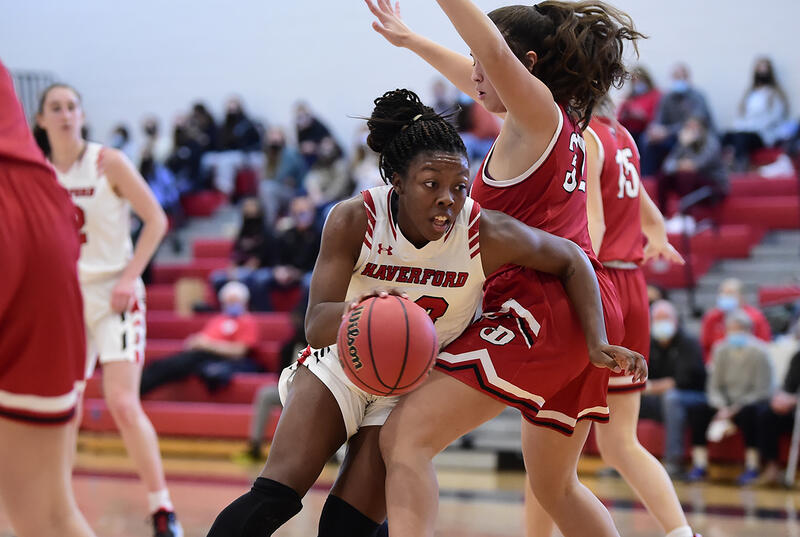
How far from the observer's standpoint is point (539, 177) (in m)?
3.14

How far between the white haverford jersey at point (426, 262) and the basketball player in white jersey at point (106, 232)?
84.9 inches

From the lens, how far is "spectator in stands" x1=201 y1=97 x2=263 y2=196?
14.6 m

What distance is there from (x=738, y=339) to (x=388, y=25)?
5.32 m

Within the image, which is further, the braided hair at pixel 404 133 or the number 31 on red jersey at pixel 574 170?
the number 31 on red jersey at pixel 574 170

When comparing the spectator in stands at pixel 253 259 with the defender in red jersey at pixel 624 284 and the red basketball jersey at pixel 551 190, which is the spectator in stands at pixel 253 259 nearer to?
the defender in red jersey at pixel 624 284

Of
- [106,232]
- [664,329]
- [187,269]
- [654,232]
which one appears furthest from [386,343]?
[187,269]

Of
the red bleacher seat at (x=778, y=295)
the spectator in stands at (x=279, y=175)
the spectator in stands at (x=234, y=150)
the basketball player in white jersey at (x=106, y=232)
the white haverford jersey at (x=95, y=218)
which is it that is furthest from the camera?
the spectator in stands at (x=234, y=150)

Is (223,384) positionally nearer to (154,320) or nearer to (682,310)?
(154,320)

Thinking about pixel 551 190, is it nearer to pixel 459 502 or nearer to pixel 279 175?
pixel 459 502

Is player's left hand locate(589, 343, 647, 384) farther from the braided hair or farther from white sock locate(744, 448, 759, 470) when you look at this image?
white sock locate(744, 448, 759, 470)

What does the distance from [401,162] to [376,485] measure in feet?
3.11

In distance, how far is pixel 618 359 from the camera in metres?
2.93

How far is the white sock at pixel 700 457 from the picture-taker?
7.63m

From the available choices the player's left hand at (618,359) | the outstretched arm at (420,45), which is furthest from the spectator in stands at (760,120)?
the player's left hand at (618,359)
